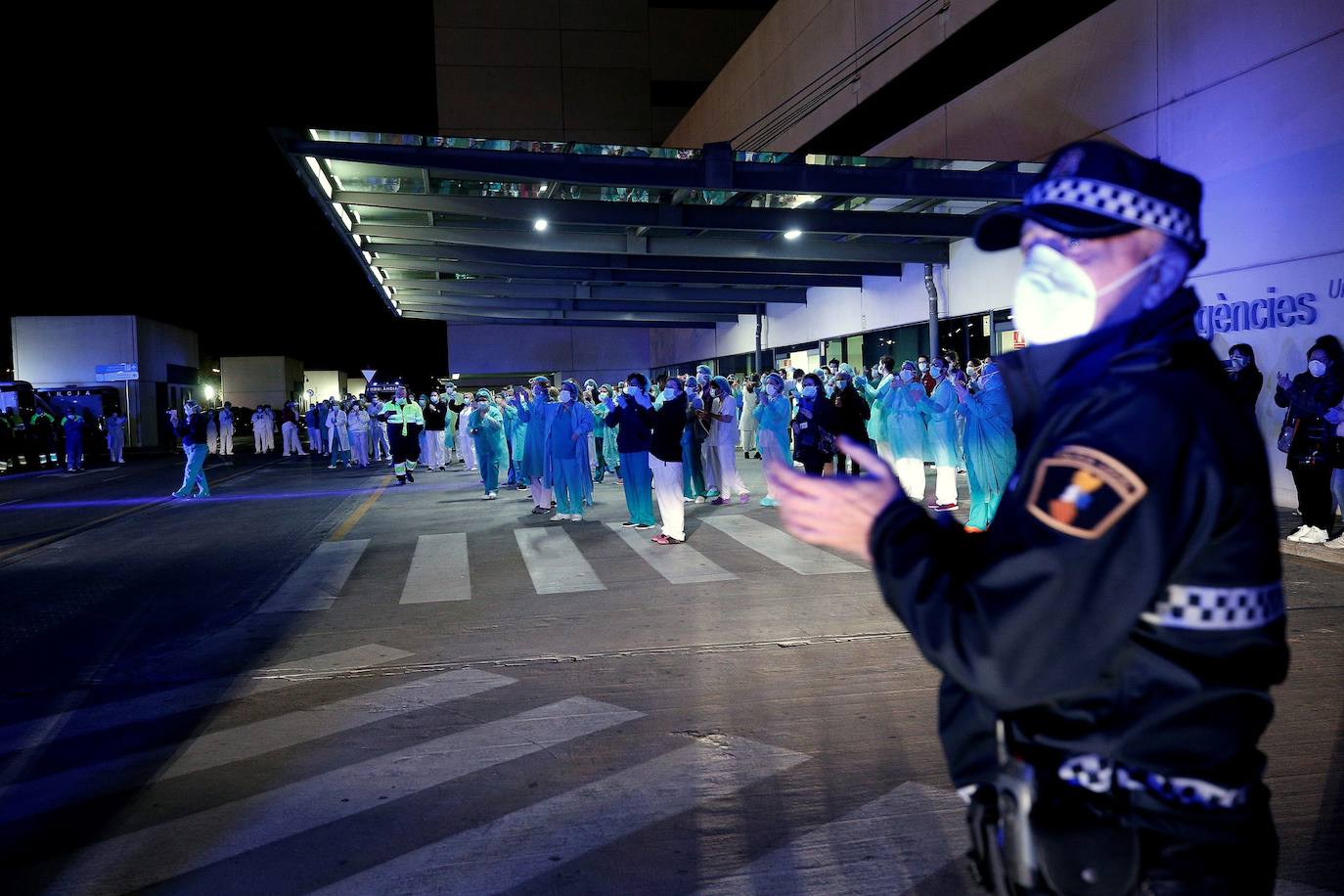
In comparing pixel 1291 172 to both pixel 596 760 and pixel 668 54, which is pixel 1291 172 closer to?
pixel 596 760

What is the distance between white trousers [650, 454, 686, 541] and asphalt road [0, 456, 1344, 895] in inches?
46.6

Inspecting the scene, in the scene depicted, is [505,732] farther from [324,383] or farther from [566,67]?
[324,383]

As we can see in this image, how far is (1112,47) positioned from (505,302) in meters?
27.1

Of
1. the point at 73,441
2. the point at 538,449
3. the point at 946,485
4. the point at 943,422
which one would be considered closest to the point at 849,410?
the point at 943,422

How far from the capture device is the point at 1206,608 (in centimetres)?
140

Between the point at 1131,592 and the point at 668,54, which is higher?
the point at 668,54

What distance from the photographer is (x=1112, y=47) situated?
48.4ft

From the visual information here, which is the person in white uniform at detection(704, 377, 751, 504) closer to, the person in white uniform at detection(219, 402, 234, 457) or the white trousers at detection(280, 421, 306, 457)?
the white trousers at detection(280, 421, 306, 457)

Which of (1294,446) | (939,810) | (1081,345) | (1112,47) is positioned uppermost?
(1112,47)

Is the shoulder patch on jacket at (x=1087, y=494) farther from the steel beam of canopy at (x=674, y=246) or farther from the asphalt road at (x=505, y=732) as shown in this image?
the steel beam of canopy at (x=674, y=246)

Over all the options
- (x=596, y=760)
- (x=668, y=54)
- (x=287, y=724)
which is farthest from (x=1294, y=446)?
(x=668, y=54)

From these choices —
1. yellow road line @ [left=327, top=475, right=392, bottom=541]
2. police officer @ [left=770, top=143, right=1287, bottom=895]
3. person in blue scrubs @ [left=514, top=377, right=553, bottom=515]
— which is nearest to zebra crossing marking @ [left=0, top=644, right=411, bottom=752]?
police officer @ [left=770, top=143, right=1287, bottom=895]

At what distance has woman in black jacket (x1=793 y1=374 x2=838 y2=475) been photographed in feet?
43.2

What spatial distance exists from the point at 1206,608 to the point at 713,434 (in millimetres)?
14970
